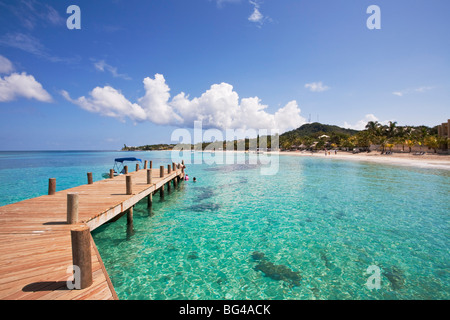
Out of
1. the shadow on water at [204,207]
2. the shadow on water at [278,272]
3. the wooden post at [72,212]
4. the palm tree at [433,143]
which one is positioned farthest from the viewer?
the palm tree at [433,143]

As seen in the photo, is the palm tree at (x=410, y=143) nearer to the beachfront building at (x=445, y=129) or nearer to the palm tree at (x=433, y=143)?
the palm tree at (x=433, y=143)

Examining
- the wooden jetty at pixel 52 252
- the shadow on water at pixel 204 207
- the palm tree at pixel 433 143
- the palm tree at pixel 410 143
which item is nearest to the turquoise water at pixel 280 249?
the shadow on water at pixel 204 207

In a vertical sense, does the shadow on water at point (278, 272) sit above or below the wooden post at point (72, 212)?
below

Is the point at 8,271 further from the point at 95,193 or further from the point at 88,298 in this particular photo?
the point at 95,193

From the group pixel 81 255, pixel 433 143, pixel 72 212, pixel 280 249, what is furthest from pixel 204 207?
pixel 433 143

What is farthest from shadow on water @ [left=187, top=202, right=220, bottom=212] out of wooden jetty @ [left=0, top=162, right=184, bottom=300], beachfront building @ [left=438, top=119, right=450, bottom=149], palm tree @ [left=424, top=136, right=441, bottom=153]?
beachfront building @ [left=438, top=119, right=450, bottom=149]

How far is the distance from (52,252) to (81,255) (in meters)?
2.37

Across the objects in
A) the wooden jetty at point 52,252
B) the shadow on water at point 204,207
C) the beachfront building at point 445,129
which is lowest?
the shadow on water at point 204,207

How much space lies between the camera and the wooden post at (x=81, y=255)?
4.05 m

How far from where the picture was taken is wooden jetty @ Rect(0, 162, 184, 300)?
160 inches

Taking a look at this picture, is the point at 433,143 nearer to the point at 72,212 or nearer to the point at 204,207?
the point at 204,207

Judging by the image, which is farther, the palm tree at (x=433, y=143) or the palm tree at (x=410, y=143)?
the palm tree at (x=410, y=143)

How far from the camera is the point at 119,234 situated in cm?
1069
